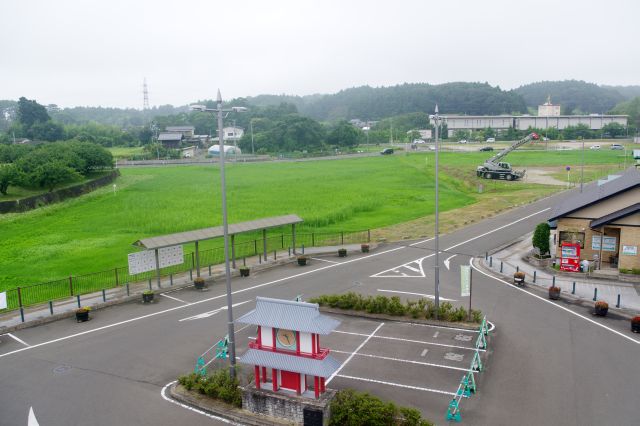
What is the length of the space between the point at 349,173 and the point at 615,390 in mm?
68570

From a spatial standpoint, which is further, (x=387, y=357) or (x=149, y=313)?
(x=149, y=313)

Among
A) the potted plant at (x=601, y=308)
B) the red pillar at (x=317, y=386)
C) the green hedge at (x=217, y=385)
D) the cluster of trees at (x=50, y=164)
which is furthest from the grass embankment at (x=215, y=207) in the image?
the red pillar at (x=317, y=386)

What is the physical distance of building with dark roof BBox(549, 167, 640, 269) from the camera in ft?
94.5

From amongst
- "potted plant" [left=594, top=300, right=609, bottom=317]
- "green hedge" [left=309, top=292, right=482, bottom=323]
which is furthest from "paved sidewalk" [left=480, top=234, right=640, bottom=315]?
"green hedge" [left=309, top=292, right=482, bottom=323]

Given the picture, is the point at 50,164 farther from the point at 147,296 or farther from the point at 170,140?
the point at 170,140

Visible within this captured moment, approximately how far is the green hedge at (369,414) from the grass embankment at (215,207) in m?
23.0

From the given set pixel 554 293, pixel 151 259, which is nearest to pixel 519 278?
pixel 554 293

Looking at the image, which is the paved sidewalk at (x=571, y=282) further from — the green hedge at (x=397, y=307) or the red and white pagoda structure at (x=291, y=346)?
the red and white pagoda structure at (x=291, y=346)

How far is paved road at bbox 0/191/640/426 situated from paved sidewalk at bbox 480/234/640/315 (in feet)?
6.52

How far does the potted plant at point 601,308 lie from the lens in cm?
2312

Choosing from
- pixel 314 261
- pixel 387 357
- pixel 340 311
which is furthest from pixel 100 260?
pixel 387 357

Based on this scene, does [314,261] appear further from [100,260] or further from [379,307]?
[100,260]

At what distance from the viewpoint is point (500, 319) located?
918 inches

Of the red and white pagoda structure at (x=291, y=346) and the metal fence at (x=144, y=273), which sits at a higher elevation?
the red and white pagoda structure at (x=291, y=346)
